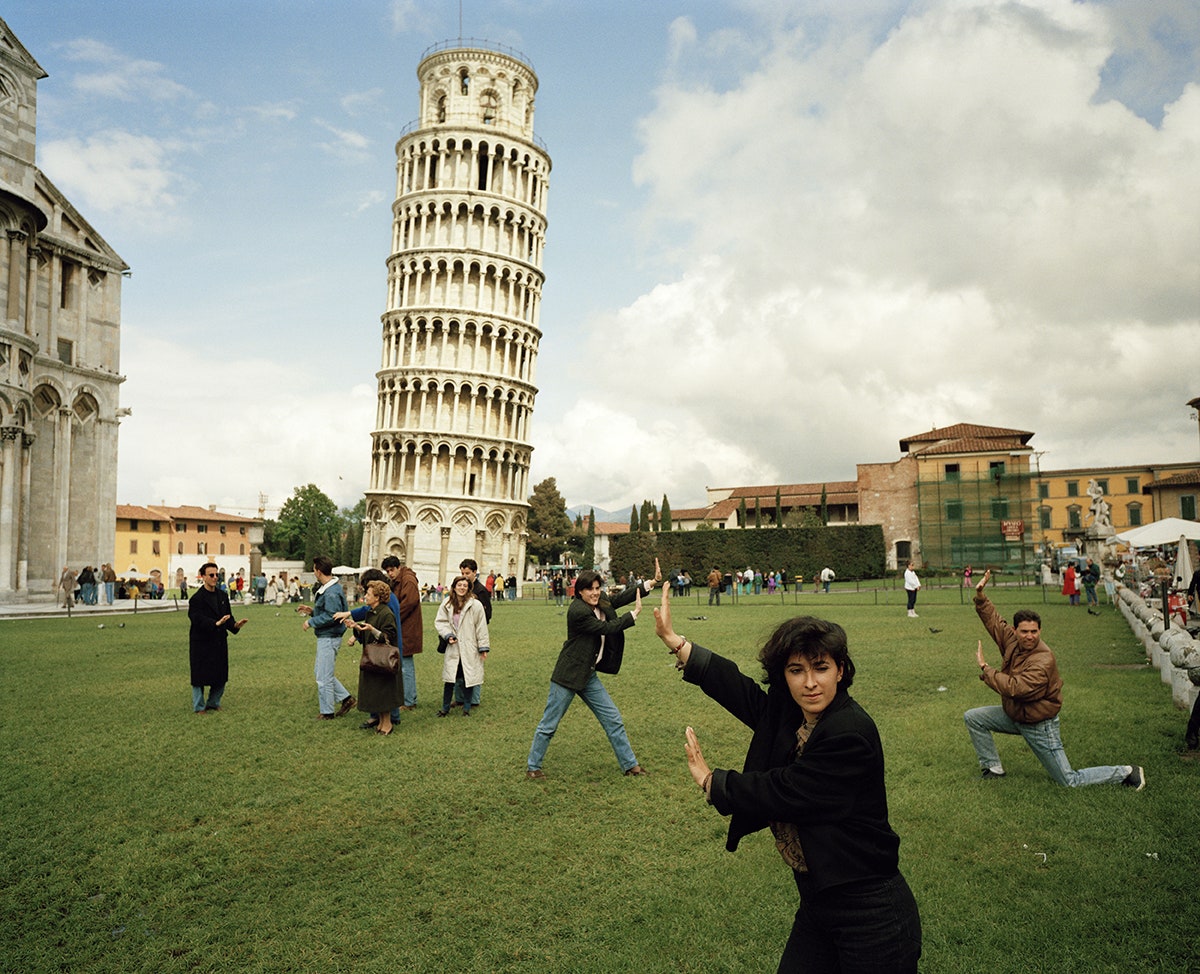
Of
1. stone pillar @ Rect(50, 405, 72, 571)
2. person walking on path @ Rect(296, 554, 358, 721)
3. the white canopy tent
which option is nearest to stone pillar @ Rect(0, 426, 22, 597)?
stone pillar @ Rect(50, 405, 72, 571)

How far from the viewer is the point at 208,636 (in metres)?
11.4

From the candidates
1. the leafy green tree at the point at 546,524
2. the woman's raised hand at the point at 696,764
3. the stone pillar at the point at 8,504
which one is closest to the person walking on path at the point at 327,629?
the woman's raised hand at the point at 696,764

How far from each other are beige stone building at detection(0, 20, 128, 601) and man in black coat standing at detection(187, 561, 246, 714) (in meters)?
27.6

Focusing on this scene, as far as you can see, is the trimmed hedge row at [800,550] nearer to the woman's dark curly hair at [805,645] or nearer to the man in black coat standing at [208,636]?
the man in black coat standing at [208,636]

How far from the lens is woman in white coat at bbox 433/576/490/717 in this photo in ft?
36.6

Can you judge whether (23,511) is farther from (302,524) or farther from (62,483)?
(302,524)

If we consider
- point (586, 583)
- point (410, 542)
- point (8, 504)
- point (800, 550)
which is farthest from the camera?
point (410, 542)

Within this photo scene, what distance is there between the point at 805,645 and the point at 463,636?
867 centimetres

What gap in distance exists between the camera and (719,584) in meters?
36.5

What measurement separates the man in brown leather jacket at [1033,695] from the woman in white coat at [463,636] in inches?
240

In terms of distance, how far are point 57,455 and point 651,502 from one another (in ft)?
169

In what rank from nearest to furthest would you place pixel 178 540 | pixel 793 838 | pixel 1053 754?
pixel 793 838, pixel 1053 754, pixel 178 540

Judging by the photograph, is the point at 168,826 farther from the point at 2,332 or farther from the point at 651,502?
the point at 651,502

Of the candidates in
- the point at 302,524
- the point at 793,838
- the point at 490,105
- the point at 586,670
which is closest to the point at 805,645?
the point at 793,838
